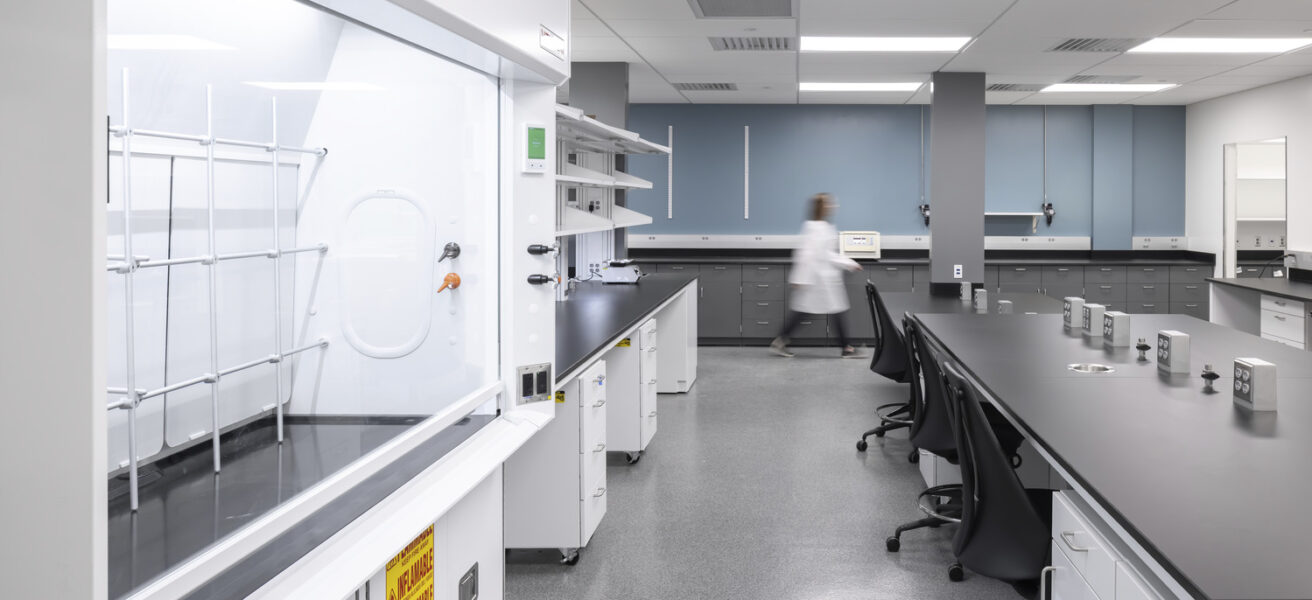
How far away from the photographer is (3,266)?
3.29 ft

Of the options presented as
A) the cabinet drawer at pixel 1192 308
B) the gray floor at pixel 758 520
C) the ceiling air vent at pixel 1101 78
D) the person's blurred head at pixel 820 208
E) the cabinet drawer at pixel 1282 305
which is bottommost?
the gray floor at pixel 758 520

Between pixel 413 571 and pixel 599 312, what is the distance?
10.1ft

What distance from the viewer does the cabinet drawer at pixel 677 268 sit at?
9797mm

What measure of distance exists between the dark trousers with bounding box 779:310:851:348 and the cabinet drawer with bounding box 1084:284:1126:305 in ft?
8.19

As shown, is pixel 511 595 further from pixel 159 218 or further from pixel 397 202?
pixel 159 218

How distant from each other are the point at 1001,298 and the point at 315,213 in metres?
5.51

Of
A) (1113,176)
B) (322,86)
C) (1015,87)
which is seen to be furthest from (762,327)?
(322,86)

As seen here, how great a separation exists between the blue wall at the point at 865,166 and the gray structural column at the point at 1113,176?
59mm

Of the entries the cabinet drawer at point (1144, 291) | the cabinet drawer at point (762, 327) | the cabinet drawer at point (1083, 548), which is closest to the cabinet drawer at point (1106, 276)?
the cabinet drawer at point (1144, 291)

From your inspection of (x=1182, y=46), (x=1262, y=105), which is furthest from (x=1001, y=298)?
(x=1262, y=105)

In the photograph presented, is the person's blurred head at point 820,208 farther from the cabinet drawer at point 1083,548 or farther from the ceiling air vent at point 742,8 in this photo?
the cabinet drawer at point 1083,548

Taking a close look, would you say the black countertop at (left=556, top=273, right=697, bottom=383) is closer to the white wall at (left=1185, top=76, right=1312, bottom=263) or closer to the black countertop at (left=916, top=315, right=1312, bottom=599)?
the black countertop at (left=916, top=315, right=1312, bottom=599)

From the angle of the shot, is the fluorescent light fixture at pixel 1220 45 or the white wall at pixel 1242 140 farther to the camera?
the white wall at pixel 1242 140

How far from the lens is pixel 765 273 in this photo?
9.70m
